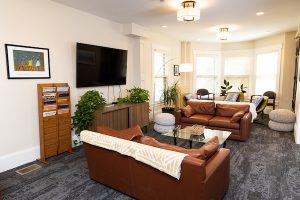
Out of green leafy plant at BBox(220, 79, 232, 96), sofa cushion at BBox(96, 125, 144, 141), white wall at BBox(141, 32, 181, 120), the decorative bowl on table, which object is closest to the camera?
sofa cushion at BBox(96, 125, 144, 141)

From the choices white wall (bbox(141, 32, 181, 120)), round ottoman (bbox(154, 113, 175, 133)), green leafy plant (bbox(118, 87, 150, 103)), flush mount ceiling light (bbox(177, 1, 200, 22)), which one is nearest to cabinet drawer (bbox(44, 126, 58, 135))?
green leafy plant (bbox(118, 87, 150, 103))

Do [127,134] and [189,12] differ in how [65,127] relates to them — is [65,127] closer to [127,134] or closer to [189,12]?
[127,134]

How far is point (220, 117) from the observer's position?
4.81 m

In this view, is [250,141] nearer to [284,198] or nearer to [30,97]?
[284,198]

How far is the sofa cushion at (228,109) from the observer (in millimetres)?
4680

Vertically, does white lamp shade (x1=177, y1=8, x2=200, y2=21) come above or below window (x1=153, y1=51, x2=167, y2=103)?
above

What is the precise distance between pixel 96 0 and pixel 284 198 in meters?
3.85

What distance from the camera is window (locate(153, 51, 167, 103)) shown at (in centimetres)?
632

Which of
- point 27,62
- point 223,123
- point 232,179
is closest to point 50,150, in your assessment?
point 27,62

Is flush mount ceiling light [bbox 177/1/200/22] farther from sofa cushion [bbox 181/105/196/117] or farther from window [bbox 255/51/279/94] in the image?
window [bbox 255/51/279/94]

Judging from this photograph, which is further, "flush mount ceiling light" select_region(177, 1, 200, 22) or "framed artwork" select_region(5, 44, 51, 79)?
"flush mount ceiling light" select_region(177, 1, 200, 22)

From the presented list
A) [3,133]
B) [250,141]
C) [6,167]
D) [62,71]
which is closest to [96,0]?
[62,71]

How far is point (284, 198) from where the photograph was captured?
2318 mm

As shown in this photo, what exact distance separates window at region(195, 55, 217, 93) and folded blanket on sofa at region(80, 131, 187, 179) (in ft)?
21.3
